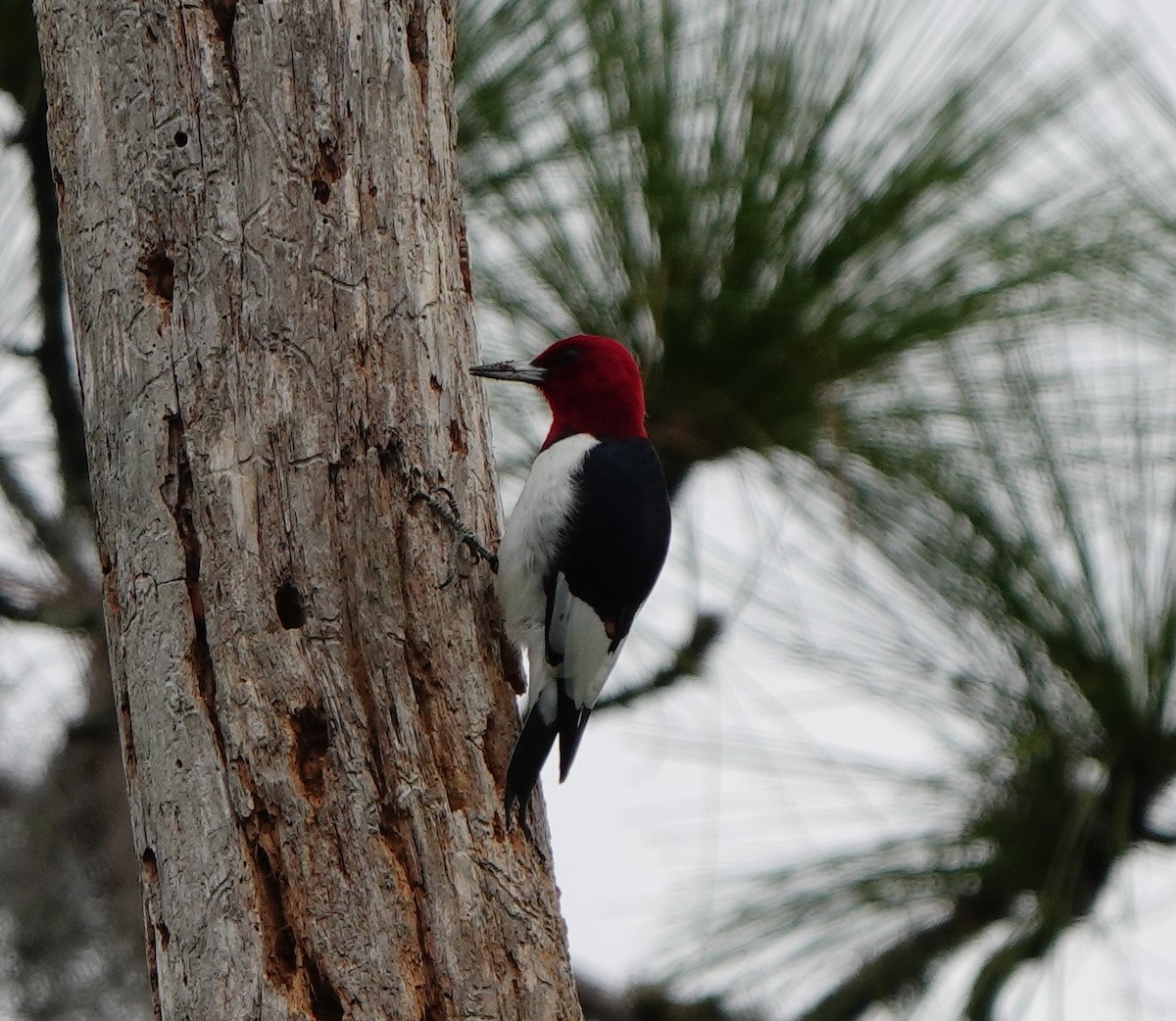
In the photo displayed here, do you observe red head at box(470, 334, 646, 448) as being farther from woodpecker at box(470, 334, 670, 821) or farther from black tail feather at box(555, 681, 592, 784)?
black tail feather at box(555, 681, 592, 784)

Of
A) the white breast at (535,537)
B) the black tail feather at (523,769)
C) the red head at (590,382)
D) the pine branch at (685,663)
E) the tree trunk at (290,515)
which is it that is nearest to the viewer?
the tree trunk at (290,515)

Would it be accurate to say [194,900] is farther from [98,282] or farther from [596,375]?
[596,375]

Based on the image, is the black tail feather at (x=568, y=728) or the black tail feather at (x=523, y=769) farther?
the black tail feather at (x=568, y=728)

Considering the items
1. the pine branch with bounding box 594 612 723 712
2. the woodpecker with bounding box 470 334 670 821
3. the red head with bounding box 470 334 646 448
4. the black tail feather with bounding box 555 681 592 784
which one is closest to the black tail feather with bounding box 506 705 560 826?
the woodpecker with bounding box 470 334 670 821

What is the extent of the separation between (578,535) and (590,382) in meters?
0.31

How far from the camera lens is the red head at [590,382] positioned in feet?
8.64

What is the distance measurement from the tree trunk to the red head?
0.49 metres

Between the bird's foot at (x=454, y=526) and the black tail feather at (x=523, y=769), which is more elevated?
the bird's foot at (x=454, y=526)

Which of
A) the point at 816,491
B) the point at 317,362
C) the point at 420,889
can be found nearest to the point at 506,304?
the point at 816,491

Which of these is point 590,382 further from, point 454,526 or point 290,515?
point 290,515

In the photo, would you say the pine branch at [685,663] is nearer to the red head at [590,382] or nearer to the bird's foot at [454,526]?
the red head at [590,382]

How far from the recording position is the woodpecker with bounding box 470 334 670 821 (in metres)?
2.25

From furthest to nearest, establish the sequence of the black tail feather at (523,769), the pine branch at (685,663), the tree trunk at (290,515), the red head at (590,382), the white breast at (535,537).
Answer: the pine branch at (685,663) < the red head at (590,382) < the white breast at (535,537) < the black tail feather at (523,769) < the tree trunk at (290,515)

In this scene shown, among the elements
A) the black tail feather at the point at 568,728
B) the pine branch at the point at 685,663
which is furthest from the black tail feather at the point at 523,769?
the pine branch at the point at 685,663
